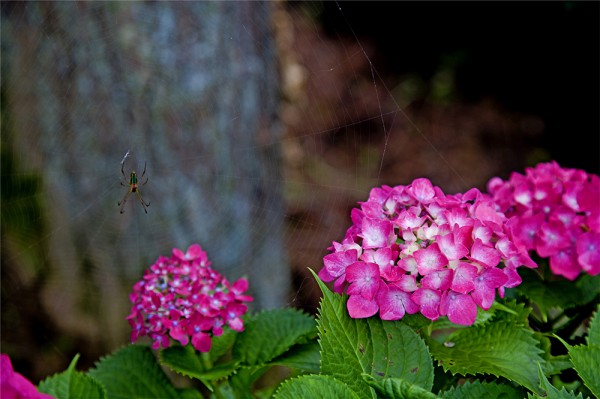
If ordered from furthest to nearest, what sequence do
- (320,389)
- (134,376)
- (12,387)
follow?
(134,376) → (320,389) → (12,387)

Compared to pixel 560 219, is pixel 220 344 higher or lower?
lower

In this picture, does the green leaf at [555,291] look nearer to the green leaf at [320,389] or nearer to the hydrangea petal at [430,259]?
the hydrangea petal at [430,259]

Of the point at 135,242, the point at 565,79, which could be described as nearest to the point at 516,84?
the point at 565,79

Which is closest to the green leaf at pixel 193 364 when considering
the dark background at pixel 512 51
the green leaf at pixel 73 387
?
the green leaf at pixel 73 387

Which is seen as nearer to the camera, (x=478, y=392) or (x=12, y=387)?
(x=12, y=387)

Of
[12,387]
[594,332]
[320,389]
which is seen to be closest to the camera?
[12,387]

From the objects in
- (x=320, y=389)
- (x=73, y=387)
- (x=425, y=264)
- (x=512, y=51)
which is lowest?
(x=512, y=51)

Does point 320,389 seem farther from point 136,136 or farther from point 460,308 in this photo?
point 136,136

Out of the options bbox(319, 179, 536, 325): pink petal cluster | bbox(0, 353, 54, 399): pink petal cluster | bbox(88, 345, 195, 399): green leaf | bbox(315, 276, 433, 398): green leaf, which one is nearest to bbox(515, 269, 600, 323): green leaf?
bbox(319, 179, 536, 325): pink petal cluster

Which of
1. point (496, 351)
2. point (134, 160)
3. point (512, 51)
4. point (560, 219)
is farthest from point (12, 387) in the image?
point (512, 51)
